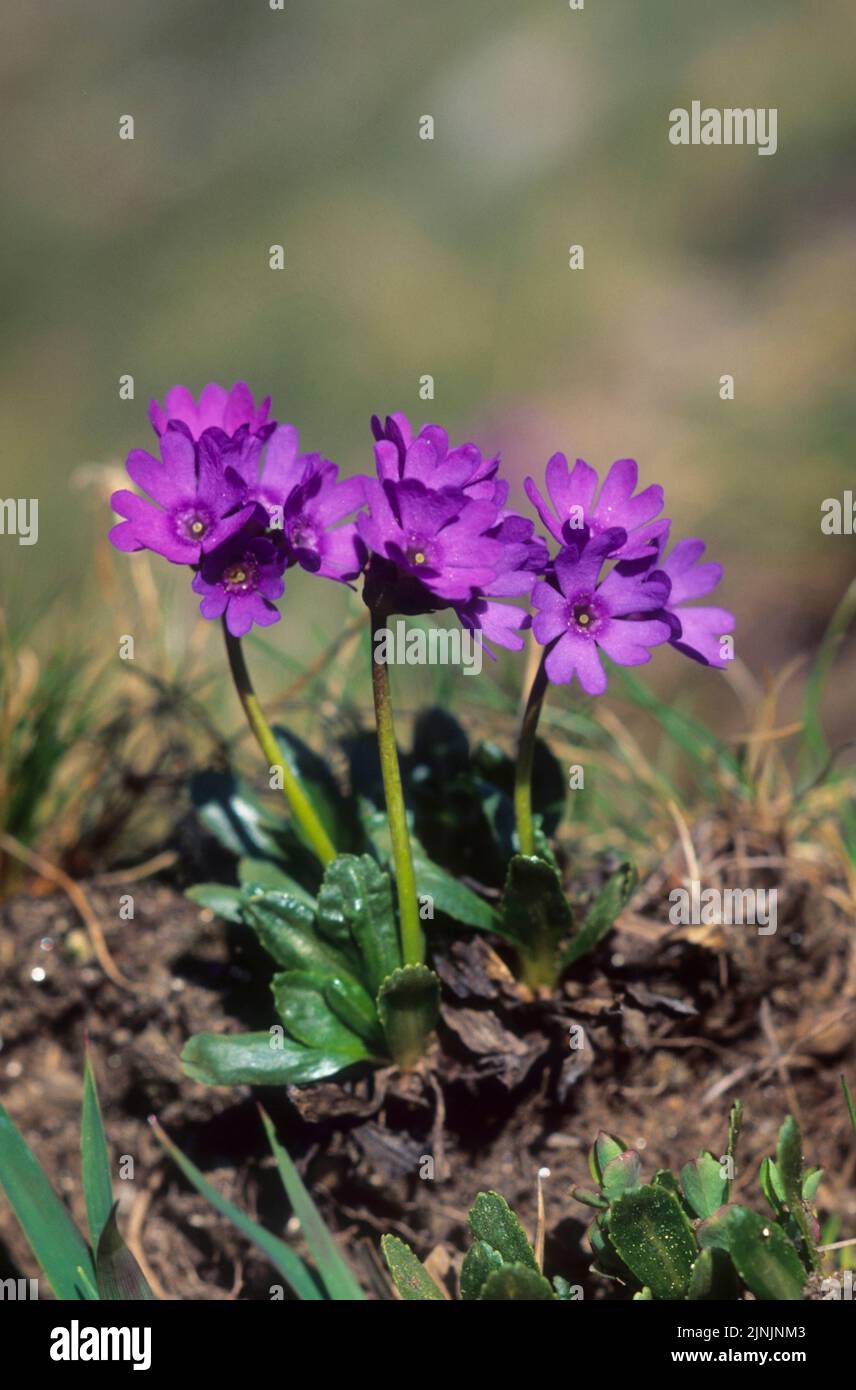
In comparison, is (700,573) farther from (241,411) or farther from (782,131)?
(782,131)

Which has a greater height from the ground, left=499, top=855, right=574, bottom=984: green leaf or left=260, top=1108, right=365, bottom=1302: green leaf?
left=499, top=855, right=574, bottom=984: green leaf

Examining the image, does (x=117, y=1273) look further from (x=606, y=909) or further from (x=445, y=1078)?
(x=606, y=909)

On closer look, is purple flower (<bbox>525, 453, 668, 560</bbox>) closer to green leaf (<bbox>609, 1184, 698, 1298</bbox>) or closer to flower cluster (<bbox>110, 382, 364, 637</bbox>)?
flower cluster (<bbox>110, 382, 364, 637</bbox>)

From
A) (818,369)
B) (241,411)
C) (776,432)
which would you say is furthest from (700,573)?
(818,369)

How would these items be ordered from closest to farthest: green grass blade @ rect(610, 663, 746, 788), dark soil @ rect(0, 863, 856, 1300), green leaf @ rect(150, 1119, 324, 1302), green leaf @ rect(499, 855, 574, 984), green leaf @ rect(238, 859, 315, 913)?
1. green leaf @ rect(150, 1119, 324, 1302)
2. green leaf @ rect(499, 855, 574, 984)
3. dark soil @ rect(0, 863, 856, 1300)
4. green leaf @ rect(238, 859, 315, 913)
5. green grass blade @ rect(610, 663, 746, 788)

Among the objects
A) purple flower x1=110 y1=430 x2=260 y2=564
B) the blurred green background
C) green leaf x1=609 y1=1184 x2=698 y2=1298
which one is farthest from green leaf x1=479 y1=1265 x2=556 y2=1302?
the blurred green background

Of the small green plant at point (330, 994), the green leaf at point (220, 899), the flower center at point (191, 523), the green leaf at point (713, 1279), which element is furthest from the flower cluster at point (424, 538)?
the green leaf at point (713, 1279)
